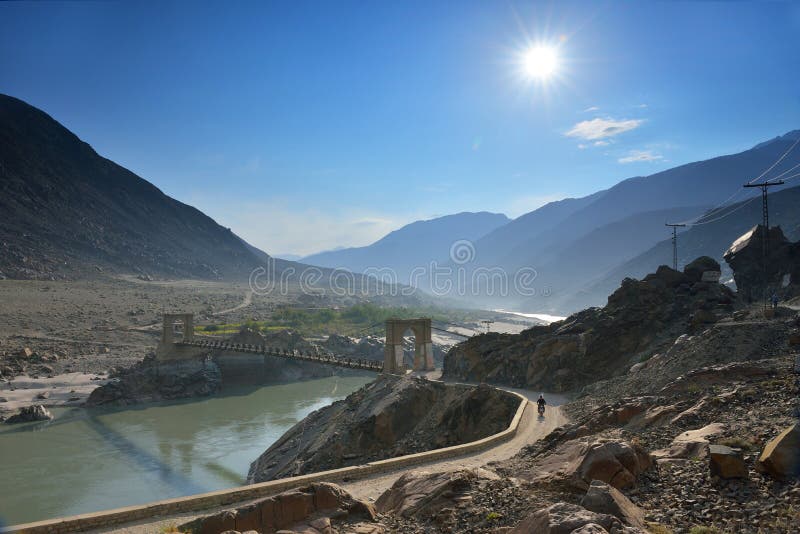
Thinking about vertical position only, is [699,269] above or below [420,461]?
above

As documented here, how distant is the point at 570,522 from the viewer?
5.36 m

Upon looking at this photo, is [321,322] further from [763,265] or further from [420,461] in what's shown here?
[420,461]

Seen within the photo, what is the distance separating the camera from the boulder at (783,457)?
6191mm

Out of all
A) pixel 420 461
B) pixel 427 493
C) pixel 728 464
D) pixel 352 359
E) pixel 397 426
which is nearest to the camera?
pixel 728 464

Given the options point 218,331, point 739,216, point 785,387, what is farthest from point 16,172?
point 739,216

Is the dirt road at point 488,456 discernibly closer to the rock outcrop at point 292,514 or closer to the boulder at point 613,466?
the rock outcrop at point 292,514

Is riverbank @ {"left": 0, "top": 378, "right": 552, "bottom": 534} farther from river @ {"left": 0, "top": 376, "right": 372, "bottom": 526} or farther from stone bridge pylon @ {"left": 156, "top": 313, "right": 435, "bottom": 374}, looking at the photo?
river @ {"left": 0, "top": 376, "right": 372, "bottom": 526}

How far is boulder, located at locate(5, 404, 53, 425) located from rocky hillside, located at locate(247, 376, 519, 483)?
17.1m

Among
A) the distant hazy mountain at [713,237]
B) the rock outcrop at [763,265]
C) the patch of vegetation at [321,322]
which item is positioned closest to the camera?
the rock outcrop at [763,265]

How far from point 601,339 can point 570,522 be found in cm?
1810

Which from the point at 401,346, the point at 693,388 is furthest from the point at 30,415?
the point at 693,388

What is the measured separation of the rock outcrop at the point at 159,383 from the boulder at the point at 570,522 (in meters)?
→ 37.0

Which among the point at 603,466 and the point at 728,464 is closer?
the point at 728,464

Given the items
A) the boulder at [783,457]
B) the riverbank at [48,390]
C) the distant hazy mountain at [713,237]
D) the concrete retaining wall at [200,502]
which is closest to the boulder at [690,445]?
the boulder at [783,457]
